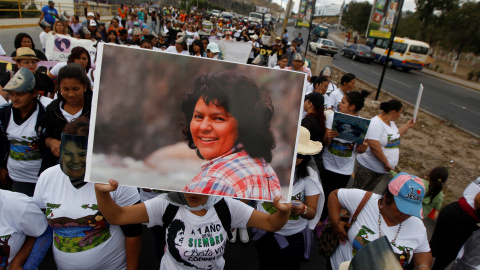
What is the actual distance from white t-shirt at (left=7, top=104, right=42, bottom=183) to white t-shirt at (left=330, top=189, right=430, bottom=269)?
9.63ft

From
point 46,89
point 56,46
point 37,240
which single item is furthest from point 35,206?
point 56,46

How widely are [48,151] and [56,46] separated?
4.13 m

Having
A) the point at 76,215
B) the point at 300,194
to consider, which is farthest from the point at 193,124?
the point at 300,194

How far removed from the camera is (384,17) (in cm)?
1191

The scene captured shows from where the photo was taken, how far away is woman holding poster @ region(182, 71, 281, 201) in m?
1.59

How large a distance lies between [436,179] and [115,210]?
338cm

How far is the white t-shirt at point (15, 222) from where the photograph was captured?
1.82m

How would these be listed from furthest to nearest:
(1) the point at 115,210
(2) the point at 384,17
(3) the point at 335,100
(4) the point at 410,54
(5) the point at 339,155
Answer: (4) the point at 410,54, (2) the point at 384,17, (3) the point at 335,100, (5) the point at 339,155, (1) the point at 115,210

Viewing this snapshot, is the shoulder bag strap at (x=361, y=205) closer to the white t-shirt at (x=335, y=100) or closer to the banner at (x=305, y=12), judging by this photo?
the white t-shirt at (x=335, y=100)

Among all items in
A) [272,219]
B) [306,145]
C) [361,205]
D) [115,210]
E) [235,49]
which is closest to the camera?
[115,210]

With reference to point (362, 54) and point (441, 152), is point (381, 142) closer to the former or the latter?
point (441, 152)

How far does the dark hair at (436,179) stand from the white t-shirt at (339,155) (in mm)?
875

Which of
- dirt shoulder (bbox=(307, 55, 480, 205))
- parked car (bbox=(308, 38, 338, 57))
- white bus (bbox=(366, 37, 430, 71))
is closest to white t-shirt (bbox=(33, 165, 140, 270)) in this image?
dirt shoulder (bbox=(307, 55, 480, 205))

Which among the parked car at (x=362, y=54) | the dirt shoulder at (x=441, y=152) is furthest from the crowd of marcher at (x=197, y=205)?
the parked car at (x=362, y=54)
